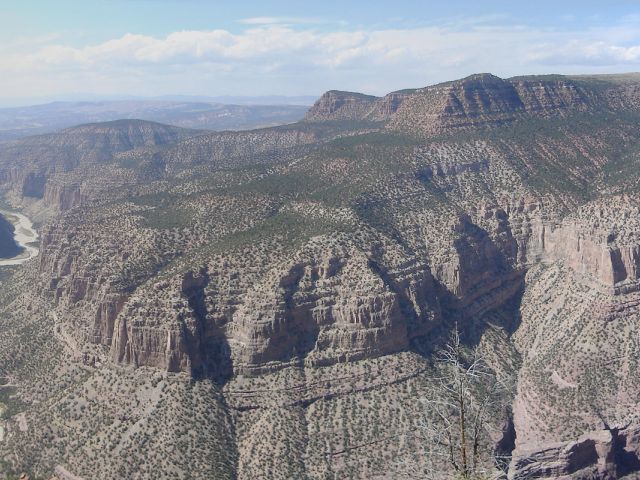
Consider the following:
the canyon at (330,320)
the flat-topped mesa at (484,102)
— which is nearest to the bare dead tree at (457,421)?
the canyon at (330,320)

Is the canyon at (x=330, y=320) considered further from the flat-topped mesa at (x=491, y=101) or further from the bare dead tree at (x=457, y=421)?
the flat-topped mesa at (x=491, y=101)

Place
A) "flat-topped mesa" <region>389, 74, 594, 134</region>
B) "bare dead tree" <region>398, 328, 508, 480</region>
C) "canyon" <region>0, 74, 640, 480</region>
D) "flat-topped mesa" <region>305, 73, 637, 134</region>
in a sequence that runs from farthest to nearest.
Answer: "flat-topped mesa" <region>305, 73, 637, 134</region>
"flat-topped mesa" <region>389, 74, 594, 134</region>
"canyon" <region>0, 74, 640, 480</region>
"bare dead tree" <region>398, 328, 508, 480</region>

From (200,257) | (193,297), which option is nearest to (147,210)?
(200,257)

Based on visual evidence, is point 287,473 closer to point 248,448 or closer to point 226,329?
point 248,448

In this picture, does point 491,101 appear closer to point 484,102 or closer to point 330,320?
point 484,102

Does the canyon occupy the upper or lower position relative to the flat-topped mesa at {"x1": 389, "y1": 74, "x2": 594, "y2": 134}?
lower

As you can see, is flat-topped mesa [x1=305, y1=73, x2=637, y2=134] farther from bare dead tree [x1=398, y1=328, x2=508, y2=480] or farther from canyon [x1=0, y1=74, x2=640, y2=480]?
bare dead tree [x1=398, y1=328, x2=508, y2=480]

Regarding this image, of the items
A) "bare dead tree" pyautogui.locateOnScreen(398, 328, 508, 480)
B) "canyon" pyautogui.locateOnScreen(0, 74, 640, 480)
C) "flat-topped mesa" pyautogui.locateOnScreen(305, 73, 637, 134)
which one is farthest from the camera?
"flat-topped mesa" pyautogui.locateOnScreen(305, 73, 637, 134)

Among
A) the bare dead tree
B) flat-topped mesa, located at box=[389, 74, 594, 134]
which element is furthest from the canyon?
flat-topped mesa, located at box=[389, 74, 594, 134]
